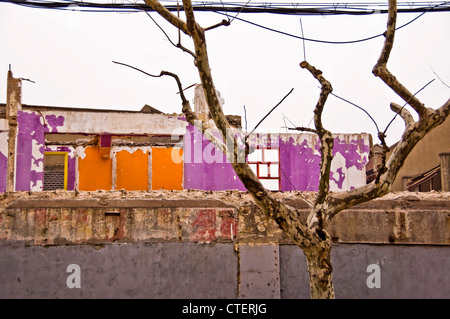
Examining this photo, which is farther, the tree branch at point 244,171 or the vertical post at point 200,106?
the vertical post at point 200,106

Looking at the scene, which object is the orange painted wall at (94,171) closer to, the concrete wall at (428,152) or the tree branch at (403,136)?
the concrete wall at (428,152)

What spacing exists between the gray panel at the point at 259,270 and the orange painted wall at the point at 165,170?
38.7 feet

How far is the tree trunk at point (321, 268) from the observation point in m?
5.25

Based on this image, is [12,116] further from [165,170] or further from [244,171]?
[244,171]

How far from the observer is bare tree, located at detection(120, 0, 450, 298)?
522cm

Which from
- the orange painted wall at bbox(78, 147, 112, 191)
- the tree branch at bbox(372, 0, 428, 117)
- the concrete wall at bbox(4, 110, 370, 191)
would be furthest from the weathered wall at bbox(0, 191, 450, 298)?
the orange painted wall at bbox(78, 147, 112, 191)

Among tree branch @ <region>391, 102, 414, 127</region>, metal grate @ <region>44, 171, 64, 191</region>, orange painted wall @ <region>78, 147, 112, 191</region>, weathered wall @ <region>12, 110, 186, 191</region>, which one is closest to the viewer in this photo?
tree branch @ <region>391, 102, 414, 127</region>

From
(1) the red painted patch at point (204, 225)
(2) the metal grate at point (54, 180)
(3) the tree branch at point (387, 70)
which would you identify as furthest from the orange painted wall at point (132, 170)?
(3) the tree branch at point (387, 70)

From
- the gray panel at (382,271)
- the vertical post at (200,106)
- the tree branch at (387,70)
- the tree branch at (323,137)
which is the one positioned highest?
the vertical post at (200,106)

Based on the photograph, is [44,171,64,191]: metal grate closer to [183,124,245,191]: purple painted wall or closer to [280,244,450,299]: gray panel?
[183,124,245,191]: purple painted wall

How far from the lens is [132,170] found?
65.5 ft

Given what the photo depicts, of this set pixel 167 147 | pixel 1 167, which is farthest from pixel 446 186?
pixel 1 167

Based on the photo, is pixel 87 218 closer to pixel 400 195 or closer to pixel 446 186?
pixel 400 195

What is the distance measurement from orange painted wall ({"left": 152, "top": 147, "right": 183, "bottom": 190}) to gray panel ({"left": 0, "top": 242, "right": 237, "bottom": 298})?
38.3ft
